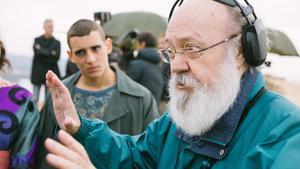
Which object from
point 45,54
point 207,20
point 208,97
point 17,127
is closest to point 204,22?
point 207,20

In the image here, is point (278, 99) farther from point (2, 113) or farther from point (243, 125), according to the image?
point (2, 113)

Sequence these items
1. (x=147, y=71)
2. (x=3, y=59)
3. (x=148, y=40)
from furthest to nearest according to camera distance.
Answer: (x=148, y=40), (x=147, y=71), (x=3, y=59)

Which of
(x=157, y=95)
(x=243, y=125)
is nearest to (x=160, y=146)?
(x=243, y=125)

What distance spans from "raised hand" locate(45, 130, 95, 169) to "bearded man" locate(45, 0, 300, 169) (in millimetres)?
422

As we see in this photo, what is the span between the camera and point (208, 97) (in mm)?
1934

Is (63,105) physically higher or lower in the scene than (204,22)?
lower

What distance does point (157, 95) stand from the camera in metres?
5.46

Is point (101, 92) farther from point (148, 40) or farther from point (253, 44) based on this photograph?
point (148, 40)

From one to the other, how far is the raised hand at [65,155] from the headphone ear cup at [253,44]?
85cm

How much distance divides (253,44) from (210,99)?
0.28 metres

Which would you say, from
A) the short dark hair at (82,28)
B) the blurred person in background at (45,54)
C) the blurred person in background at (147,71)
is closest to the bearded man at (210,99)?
the short dark hair at (82,28)

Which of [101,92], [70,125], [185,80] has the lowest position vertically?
[101,92]

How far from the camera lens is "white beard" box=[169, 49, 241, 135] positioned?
75.3 inches

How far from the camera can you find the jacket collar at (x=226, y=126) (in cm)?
181
